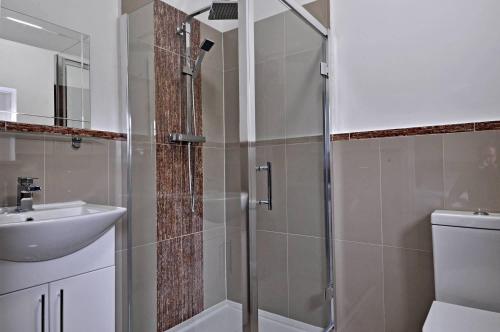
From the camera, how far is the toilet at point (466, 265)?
1241 mm

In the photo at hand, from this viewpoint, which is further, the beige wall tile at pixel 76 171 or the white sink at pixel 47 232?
the beige wall tile at pixel 76 171

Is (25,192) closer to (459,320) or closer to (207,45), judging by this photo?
(207,45)

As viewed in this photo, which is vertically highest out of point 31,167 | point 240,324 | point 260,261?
point 31,167

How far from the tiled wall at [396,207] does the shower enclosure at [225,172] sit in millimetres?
170

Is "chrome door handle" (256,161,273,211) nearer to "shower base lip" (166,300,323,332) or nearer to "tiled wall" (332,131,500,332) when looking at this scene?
"shower base lip" (166,300,323,332)

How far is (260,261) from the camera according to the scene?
1.24 meters

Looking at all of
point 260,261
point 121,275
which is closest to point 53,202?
point 121,275

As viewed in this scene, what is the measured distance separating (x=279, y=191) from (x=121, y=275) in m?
0.85

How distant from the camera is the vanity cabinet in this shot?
103 cm

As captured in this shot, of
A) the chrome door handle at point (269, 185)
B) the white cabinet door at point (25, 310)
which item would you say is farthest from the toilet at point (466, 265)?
the white cabinet door at point (25, 310)

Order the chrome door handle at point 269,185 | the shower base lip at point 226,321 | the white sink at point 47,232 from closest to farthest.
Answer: the white sink at point 47,232, the shower base lip at point 226,321, the chrome door handle at point 269,185

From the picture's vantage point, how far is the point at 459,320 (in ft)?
3.74

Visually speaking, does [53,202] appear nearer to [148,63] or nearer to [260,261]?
[148,63]

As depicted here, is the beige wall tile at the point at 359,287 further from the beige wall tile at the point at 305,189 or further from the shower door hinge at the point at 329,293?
the beige wall tile at the point at 305,189
